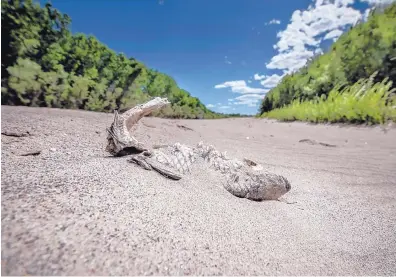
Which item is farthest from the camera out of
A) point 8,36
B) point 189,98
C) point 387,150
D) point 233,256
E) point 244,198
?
point 189,98

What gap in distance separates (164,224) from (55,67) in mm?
5312

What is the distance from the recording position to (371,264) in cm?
111

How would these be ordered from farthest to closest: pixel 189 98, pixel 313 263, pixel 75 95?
pixel 189 98 → pixel 75 95 → pixel 313 263

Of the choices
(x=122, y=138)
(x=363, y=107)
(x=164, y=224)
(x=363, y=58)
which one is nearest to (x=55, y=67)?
(x=122, y=138)

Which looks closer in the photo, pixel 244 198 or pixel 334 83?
pixel 244 198

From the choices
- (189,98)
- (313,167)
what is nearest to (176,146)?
(313,167)

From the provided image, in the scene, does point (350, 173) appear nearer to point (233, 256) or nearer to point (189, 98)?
point (233, 256)

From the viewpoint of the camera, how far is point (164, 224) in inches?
37.7

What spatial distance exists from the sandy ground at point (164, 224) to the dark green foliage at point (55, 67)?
3.43 meters

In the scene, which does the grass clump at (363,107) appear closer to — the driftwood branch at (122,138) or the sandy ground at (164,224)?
the sandy ground at (164,224)

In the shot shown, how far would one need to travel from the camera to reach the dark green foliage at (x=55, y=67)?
4.50 metres

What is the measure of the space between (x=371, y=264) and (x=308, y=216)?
0.44m

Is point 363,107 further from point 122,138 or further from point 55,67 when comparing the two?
point 55,67

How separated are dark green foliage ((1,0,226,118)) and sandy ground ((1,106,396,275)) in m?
3.43
